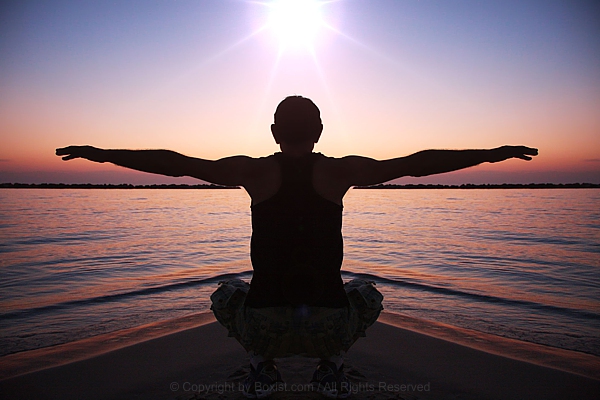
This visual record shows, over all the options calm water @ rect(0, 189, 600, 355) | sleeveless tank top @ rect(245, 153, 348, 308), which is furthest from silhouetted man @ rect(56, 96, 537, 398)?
calm water @ rect(0, 189, 600, 355)

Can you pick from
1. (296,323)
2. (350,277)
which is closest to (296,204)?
(296,323)

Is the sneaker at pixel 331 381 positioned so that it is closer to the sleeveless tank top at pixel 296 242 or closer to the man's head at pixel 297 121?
the sleeveless tank top at pixel 296 242

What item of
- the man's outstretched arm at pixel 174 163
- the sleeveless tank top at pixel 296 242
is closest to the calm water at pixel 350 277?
the man's outstretched arm at pixel 174 163

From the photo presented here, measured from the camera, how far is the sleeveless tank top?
2.64 m

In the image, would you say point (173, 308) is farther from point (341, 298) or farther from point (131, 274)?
point (341, 298)

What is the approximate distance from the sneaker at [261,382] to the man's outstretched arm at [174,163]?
1.53m

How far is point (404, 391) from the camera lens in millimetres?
3395

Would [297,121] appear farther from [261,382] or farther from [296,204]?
[261,382]

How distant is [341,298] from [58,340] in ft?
14.3

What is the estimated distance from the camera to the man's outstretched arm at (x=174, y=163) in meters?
2.65

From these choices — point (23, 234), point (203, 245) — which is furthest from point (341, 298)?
point (23, 234)

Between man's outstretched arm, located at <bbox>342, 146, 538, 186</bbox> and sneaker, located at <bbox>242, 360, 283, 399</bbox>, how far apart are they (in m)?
1.65

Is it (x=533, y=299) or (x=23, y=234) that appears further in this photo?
(x=23, y=234)

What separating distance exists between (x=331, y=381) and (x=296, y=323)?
0.72 metres
